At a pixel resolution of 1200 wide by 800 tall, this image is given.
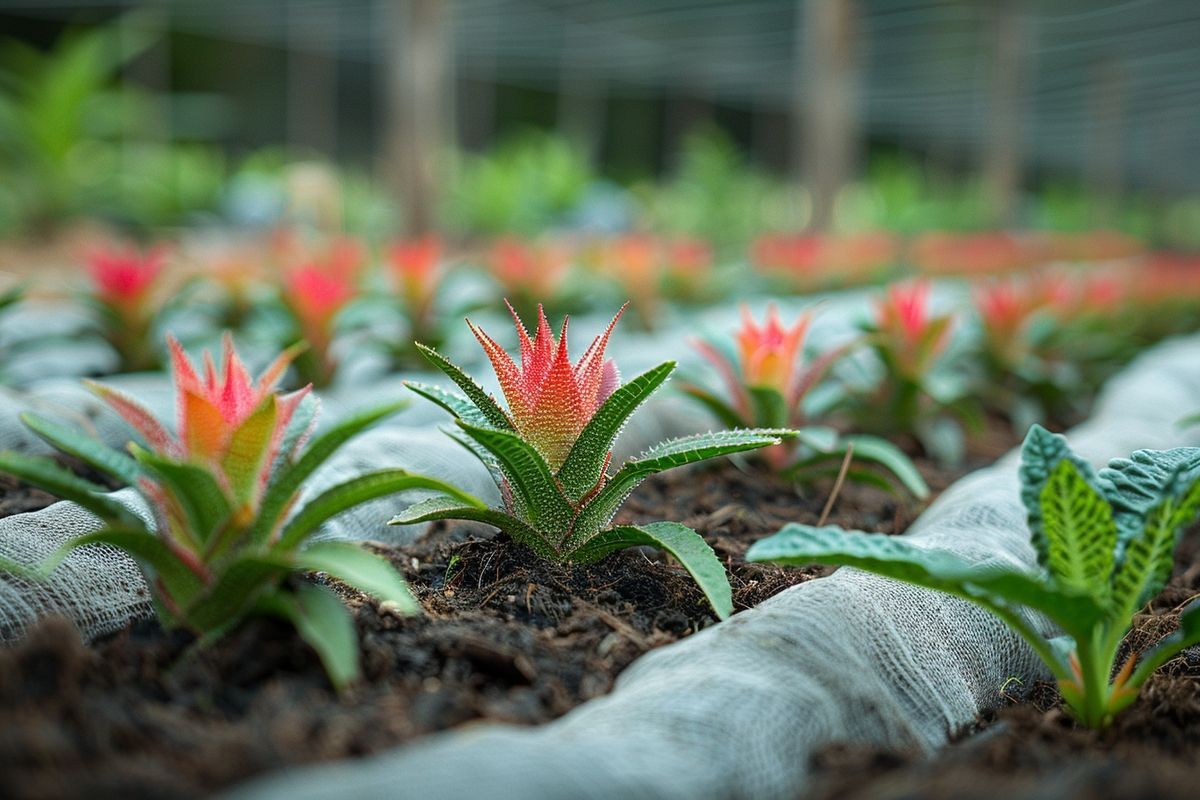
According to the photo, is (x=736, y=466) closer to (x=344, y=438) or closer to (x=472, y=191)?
(x=344, y=438)

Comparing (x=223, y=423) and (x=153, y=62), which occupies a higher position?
(x=153, y=62)

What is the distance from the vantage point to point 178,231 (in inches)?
320

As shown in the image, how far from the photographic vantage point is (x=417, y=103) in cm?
524

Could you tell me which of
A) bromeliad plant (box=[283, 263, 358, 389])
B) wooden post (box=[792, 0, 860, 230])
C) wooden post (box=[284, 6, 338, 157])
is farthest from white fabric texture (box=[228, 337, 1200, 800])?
wooden post (box=[284, 6, 338, 157])

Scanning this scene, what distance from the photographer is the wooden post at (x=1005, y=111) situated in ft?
28.7

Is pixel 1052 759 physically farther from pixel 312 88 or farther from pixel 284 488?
pixel 312 88

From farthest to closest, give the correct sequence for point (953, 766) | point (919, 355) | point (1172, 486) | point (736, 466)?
point (919, 355), point (736, 466), point (1172, 486), point (953, 766)

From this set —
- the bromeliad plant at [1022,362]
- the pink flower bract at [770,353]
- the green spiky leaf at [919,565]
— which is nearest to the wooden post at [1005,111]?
the bromeliad plant at [1022,362]

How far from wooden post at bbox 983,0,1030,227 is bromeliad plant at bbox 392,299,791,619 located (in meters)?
8.34

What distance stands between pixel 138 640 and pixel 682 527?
63 cm

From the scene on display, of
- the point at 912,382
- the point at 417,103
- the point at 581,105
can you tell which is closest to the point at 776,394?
the point at 912,382

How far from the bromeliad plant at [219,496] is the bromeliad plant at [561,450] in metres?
0.18

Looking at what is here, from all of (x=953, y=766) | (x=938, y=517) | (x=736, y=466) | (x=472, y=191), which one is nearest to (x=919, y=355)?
(x=736, y=466)

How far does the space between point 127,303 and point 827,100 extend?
4.69m
